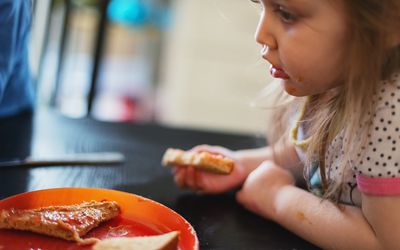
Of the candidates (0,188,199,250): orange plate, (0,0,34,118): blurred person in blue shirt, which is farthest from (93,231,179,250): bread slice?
(0,0,34,118): blurred person in blue shirt

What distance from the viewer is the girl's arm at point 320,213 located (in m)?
0.58

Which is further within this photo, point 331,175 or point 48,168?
point 48,168

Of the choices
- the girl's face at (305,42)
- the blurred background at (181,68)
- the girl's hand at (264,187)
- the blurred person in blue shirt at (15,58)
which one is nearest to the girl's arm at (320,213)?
the girl's hand at (264,187)

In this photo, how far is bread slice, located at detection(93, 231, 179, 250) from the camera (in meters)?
0.52

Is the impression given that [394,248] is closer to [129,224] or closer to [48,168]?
[129,224]

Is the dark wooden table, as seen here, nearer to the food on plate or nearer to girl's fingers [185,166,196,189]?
girl's fingers [185,166,196,189]

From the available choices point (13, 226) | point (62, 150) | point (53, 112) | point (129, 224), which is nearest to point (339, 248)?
point (129, 224)

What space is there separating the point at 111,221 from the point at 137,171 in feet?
0.76

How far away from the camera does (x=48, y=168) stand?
80cm

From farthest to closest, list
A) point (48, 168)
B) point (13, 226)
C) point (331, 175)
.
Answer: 1. point (48, 168)
2. point (331, 175)
3. point (13, 226)

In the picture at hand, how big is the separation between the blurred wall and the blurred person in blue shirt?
129 centimetres

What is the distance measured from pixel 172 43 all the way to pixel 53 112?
4.36 feet

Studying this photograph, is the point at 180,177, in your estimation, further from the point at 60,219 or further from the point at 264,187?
the point at 60,219

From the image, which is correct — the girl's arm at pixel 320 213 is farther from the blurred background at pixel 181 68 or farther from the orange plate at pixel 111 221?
the blurred background at pixel 181 68
